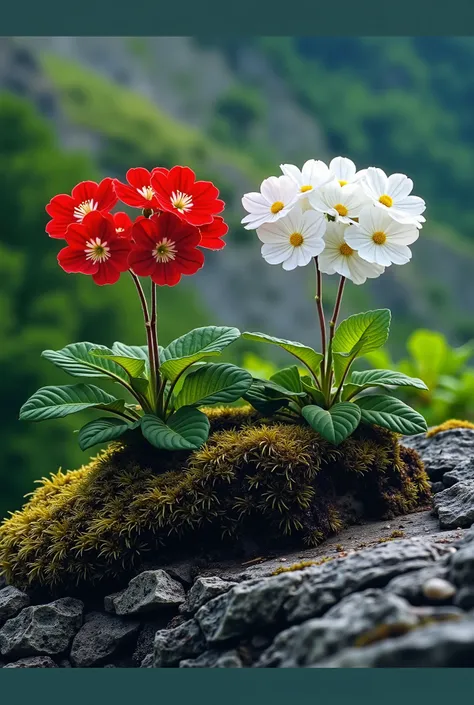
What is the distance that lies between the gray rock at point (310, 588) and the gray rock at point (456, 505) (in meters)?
0.46

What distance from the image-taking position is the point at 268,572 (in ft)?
7.00

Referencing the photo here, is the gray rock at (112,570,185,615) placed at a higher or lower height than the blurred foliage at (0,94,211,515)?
lower

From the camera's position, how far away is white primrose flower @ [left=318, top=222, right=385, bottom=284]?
2523 millimetres

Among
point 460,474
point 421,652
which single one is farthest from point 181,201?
point 421,652

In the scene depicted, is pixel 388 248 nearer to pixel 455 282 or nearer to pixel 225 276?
pixel 225 276

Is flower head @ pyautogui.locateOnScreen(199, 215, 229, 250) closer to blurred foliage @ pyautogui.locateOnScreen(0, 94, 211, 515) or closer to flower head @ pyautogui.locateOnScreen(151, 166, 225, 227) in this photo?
flower head @ pyautogui.locateOnScreen(151, 166, 225, 227)

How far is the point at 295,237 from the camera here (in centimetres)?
250

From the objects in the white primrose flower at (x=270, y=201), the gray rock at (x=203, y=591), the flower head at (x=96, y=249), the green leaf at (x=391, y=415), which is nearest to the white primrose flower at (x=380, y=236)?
the white primrose flower at (x=270, y=201)

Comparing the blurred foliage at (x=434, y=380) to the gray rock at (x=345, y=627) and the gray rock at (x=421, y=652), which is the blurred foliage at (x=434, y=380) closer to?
the gray rock at (x=345, y=627)

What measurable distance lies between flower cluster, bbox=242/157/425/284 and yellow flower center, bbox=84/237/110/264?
0.47 metres

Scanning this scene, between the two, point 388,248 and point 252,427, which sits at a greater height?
point 388,248

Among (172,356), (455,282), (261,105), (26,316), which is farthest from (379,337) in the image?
(261,105)

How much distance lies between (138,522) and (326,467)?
641 mm

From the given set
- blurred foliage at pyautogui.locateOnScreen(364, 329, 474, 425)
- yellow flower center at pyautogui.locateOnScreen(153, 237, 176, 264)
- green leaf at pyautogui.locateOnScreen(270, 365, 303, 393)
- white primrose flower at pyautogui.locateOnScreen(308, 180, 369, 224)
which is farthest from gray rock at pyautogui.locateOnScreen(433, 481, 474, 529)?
blurred foliage at pyautogui.locateOnScreen(364, 329, 474, 425)
